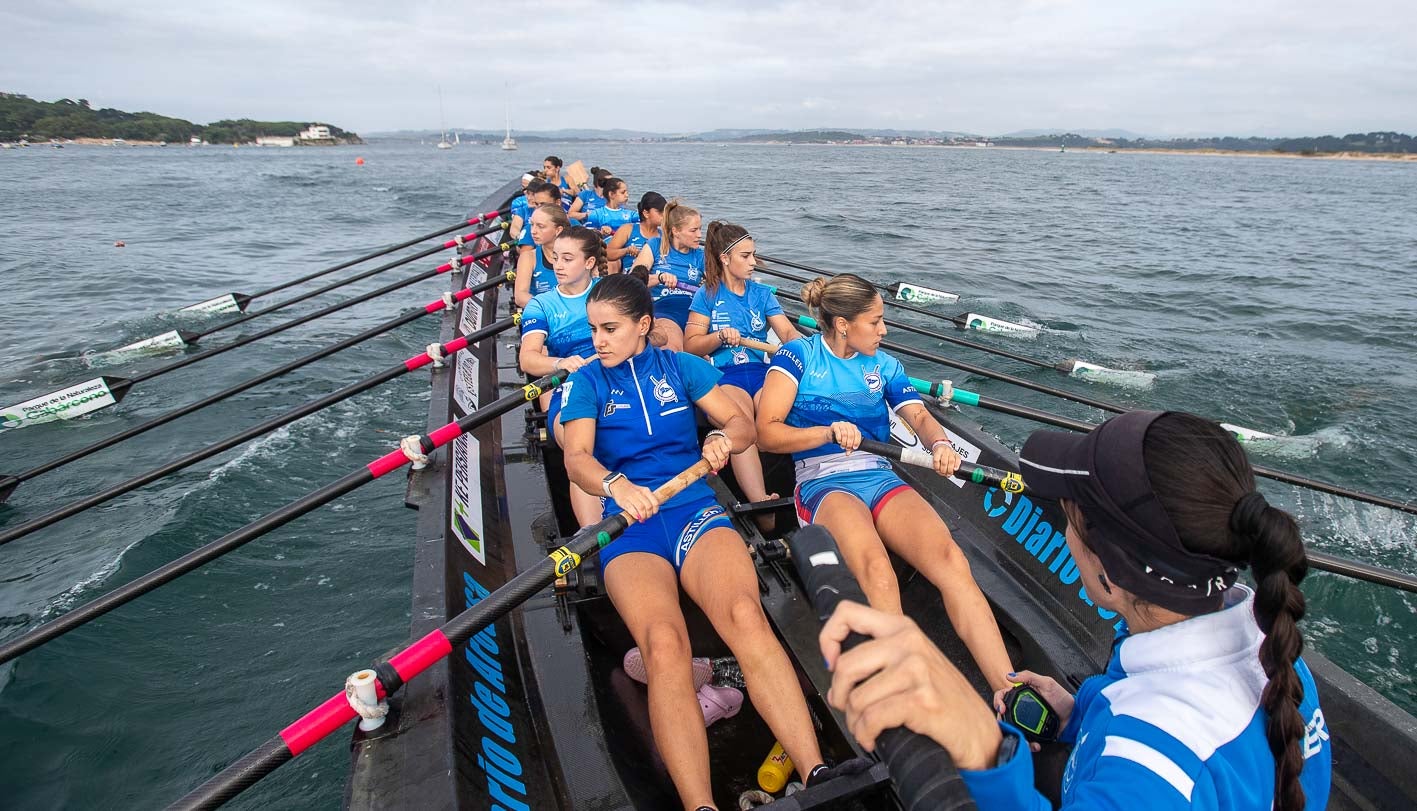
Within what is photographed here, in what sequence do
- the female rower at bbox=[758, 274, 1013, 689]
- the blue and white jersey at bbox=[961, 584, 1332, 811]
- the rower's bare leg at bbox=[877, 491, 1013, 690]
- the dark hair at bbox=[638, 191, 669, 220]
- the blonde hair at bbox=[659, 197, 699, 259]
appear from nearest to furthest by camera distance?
1. the blue and white jersey at bbox=[961, 584, 1332, 811]
2. the rower's bare leg at bbox=[877, 491, 1013, 690]
3. the female rower at bbox=[758, 274, 1013, 689]
4. the blonde hair at bbox=[659, 197, 699, 259]
5. the dark hair at bbox=[638, 191, 669, 220]

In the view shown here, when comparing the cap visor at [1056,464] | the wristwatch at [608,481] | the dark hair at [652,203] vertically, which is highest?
the dark hair at [652,203]

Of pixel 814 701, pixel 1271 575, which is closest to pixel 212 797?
pixel 814 701

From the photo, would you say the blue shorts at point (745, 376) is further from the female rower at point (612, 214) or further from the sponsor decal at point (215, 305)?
the sponsor decal at point (215, 305)

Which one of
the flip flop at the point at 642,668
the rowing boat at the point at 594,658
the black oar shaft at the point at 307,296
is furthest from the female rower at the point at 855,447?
the black oar shaft at the point at 307,296

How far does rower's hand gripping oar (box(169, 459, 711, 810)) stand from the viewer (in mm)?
2240

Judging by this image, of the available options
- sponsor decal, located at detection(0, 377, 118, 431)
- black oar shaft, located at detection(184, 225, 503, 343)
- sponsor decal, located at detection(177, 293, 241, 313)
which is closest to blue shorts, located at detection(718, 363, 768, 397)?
black oar shaft, located at detection(184, 225, 503, 343)

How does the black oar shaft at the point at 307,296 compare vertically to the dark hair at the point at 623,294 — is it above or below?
below

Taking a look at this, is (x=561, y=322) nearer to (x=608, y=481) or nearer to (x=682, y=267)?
(x=682, y=267)

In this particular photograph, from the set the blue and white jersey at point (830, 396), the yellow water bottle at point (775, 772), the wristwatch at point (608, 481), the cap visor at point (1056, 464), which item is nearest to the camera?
the cap visor at point (1056, 464)

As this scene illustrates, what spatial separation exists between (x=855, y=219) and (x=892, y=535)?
26182mm

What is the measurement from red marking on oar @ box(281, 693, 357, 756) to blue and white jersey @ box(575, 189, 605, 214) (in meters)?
11.0

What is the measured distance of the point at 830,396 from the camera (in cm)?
428

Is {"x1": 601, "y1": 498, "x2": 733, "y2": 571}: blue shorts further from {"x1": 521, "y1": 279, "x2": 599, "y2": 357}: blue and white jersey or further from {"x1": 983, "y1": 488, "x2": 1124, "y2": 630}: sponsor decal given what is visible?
{"x1": 521, "y1": 279, "x2": 599, "y2": 357}: blue and white jersey

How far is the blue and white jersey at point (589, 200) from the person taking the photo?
1284 centimetres
